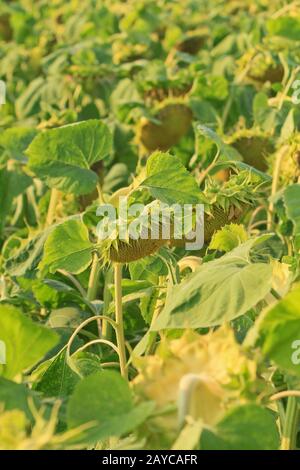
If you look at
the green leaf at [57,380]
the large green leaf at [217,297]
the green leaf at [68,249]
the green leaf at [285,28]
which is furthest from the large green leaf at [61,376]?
the green leaf at [285,28]

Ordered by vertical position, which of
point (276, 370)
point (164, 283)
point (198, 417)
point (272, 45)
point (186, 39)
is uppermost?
point (198, 417)

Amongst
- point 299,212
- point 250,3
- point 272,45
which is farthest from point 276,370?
point 250,3

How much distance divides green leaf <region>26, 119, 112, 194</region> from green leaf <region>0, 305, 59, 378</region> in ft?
2.13

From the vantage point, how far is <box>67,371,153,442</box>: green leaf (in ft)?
2.63

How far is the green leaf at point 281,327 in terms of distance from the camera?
818mm

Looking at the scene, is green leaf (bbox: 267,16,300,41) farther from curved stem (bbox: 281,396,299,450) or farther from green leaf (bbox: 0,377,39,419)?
green leaf (bbox: 0,377,39,419)

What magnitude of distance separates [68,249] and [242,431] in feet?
1.90

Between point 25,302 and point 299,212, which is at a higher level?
point 299,212

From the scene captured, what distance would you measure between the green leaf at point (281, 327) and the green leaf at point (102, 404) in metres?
0.11

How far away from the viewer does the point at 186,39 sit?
3.72 metres

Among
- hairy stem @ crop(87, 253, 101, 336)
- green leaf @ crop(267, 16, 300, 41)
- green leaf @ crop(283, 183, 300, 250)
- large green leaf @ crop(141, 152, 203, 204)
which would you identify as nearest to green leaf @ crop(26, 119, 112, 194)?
hairy stem @ crop(87, 253, 101, 336)

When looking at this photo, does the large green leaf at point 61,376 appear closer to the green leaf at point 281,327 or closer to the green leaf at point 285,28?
the green leaf at point 281,327
